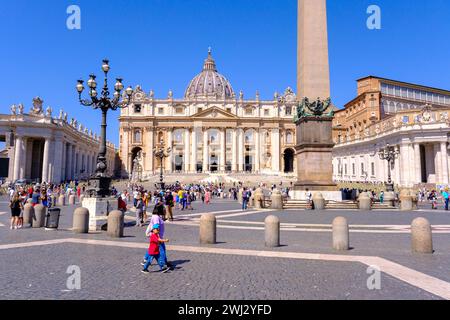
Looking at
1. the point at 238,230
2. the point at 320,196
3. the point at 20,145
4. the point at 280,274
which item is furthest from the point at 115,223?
the point at 20,145

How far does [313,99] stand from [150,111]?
71190 millimetres

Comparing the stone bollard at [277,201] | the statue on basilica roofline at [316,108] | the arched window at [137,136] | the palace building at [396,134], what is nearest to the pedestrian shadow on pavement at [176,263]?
the stone bollard at [277,201]

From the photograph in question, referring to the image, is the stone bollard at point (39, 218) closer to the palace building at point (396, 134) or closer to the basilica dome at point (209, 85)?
the palace building at point (396, 134)

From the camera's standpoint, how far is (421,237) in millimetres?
7531

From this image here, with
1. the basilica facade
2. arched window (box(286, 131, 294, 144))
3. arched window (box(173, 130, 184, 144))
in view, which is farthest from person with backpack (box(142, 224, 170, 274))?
arched window (box(286, 131, 294, 144))

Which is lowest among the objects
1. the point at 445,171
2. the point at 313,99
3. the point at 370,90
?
the point at 445,171

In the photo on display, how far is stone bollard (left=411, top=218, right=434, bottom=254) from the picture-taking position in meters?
7.49

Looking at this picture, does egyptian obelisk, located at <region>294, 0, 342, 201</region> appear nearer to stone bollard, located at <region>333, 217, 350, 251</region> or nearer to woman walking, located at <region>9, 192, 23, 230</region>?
stone bollard, located at <region>333, 217, 350, 251</region>

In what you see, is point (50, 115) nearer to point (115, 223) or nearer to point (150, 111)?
point (150, 111)

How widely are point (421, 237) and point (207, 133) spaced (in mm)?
77228

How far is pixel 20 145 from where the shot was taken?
1906 inches

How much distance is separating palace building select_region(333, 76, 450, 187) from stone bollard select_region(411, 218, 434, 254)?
1420 inches

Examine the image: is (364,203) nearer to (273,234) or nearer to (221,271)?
(273,234)

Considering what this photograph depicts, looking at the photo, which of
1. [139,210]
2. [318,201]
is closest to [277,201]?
[318,201]
